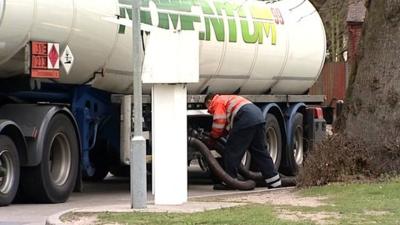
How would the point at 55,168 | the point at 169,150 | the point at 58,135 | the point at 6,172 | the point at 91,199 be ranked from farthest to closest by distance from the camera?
the point at 91,199
the point at 55,168
the point at 58,135
the point at 6,172
the point at 169,150

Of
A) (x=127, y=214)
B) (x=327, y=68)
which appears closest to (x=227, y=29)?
(x=127, y=214)

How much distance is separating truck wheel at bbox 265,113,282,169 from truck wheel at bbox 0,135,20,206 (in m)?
6.52

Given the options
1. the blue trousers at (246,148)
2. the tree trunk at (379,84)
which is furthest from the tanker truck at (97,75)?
the tree trunk at (379,84)

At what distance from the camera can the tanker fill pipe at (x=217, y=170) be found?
14750 mm

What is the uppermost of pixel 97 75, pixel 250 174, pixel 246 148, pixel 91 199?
pixel 97 75

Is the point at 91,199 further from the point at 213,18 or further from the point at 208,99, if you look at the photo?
the point at 213,18

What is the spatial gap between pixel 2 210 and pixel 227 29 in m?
5.72

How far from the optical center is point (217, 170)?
48.4ft

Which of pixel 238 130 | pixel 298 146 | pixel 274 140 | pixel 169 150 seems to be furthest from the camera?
pixel 298 146

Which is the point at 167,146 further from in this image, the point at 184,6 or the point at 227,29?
the point at 227,29

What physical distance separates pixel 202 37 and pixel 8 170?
4376 millimetres

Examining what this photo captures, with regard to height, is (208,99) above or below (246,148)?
above

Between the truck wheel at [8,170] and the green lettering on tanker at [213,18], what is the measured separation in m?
2.49

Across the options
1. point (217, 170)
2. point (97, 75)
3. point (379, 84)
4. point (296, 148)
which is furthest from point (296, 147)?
point (97, 75)
